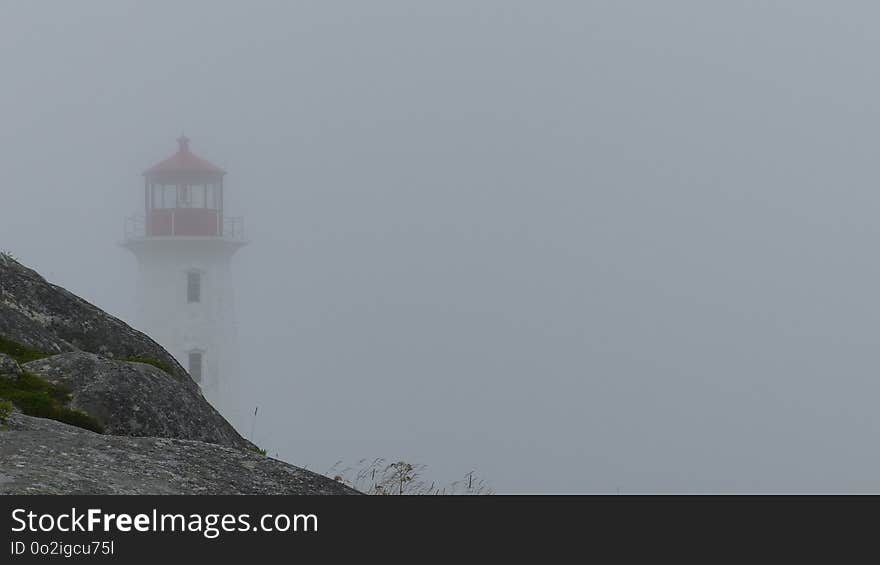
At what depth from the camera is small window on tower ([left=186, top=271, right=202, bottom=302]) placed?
63812 millimetres

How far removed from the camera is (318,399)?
175m

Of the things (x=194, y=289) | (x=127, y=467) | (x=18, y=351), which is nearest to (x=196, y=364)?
(x=194, y=289)

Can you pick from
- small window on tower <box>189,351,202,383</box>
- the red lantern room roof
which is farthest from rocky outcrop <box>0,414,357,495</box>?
the red lantern room roof

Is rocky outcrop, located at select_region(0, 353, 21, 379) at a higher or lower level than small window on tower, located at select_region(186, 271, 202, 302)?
lower

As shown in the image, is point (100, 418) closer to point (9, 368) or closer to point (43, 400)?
point (43, 400)

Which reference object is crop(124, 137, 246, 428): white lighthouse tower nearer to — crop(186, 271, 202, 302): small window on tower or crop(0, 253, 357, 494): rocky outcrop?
crop(186, 271, 202, 302): small window on tower

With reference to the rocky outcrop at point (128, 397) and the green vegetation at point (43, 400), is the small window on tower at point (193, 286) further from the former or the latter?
the green vegetation at point (43, 400)

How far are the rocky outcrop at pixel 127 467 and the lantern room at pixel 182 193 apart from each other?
59.1m

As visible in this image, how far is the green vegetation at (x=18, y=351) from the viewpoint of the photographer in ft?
33.6

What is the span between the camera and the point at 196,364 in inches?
2469
